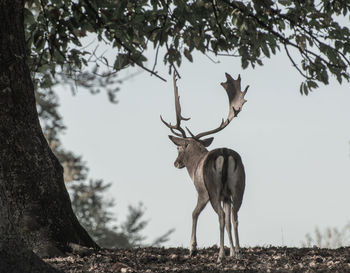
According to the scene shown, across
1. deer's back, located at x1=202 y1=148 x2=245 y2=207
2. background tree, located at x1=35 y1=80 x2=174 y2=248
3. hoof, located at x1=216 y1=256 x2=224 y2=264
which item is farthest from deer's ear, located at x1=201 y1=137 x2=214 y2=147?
background tree, located at x1=35 y1=80 x2=174 y2=248

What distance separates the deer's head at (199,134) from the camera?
10664mm

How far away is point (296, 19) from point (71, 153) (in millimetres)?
19435

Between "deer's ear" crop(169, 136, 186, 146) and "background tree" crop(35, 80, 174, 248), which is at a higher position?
"background tree" crop(35, 80, 174, 248)

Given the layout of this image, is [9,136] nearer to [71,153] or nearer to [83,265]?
[83,265]

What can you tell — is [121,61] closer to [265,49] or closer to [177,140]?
[177,140]

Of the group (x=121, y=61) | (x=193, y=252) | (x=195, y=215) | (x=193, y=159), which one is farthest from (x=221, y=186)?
(x=121, y=61)

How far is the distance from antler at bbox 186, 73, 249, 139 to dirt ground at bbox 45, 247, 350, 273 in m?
1.98

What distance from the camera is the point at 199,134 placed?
10.9 m

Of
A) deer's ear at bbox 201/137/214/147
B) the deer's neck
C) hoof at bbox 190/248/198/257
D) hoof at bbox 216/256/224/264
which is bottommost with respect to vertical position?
hoof at bbox 216/256/224/264

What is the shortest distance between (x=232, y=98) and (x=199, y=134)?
2.79ft

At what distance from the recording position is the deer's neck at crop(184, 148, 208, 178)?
1052 centimetres

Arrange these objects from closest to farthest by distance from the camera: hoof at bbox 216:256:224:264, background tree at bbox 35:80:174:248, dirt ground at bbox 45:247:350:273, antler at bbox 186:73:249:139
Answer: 1. dirt ground at bbox 45:247:350:273
2. hoof at bbox 216:256:224:264
3. antler at bbox 186:73:249:139
4. background tree at bbox 35:80:174:248

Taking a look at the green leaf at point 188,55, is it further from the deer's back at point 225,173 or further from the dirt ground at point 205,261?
the dirt ground at point 205,261

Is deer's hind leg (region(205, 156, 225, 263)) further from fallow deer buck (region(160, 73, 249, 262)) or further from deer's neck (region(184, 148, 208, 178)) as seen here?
deer's neck (region(184, 148, 208, 178))
